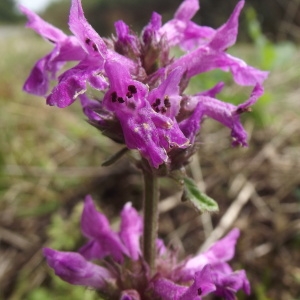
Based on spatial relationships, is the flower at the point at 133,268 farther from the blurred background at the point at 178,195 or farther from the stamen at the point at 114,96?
the blurred background at the point at 178,195

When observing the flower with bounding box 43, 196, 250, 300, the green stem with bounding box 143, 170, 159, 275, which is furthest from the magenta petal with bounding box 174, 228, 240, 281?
the green stem with bounding box 143, 170, 159, 275

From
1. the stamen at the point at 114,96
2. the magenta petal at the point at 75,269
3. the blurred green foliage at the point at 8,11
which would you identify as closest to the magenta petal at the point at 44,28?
the stamen at the point at 114,96

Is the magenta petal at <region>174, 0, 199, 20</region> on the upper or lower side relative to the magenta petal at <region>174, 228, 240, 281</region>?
upper

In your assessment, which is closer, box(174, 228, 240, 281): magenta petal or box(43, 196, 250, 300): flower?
box(43, 196, 250, 300): flower

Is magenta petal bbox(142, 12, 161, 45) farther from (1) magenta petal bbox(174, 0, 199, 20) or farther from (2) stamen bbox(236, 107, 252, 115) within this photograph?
(2) stamen bbox(236, 107, 252, 115)

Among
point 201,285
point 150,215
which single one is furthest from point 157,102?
point 201,285

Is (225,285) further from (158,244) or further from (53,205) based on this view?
(53,205)

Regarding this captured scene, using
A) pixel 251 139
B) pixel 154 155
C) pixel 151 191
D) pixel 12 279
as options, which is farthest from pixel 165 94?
pixel 251 139
